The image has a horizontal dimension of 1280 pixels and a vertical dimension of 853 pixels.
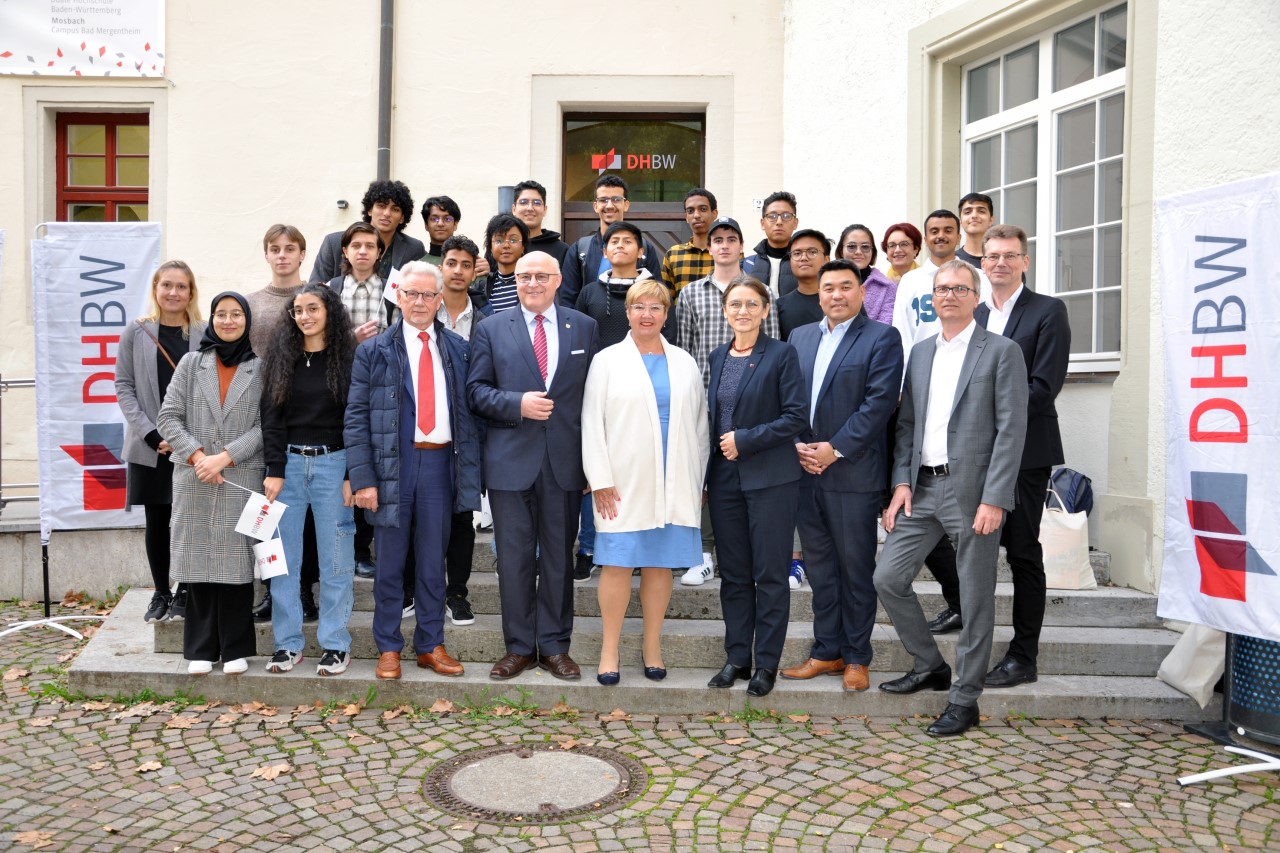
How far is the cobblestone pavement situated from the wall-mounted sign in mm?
6085

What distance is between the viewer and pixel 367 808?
3572 millimetres

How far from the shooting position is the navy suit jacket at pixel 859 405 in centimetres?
455

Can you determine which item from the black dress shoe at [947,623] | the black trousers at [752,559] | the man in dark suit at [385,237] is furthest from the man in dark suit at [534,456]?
the black dress shoe at [947,623]

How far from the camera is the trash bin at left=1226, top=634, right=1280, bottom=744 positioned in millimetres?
4184

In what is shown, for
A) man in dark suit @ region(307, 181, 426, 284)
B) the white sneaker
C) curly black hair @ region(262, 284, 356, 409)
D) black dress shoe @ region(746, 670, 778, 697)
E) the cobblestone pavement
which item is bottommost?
the cobblestone pavement

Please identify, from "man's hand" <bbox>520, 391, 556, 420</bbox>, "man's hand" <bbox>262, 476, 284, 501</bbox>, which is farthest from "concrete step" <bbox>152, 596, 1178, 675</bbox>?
"man's hand" <bbox>520, 391, 556, 420</bbox>

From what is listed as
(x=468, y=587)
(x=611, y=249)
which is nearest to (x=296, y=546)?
(x=468, y=587)

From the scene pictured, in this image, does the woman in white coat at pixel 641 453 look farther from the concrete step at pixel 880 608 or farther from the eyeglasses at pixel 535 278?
the concrete step at pixel 880 608

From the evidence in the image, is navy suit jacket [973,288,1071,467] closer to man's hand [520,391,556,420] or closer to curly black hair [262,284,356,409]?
man's hand [520,391,556,420]

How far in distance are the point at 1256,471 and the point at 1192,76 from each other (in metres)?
2.55

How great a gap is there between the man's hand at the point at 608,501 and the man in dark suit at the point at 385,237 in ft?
6.51

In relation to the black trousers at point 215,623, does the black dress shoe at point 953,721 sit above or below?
below

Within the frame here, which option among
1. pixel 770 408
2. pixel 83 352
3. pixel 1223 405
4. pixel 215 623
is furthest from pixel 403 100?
pixel 1223 405

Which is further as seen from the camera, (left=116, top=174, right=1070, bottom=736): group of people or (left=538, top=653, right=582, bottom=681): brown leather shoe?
(left=538, top=653, right=582, bottom=681): brown leather shoe
